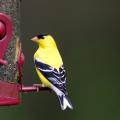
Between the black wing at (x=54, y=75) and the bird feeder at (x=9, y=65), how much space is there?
184 millimetres

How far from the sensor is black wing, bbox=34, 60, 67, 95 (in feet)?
32.9

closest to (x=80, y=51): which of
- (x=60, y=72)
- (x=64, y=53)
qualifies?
(x=64, y=53)

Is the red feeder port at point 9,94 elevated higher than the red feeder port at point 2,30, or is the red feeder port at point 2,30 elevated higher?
the red feeder port at point 2,30

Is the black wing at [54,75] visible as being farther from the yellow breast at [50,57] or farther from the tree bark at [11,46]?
the tree bark at [11,46]

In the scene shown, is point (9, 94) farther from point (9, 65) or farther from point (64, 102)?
point (64, 102)

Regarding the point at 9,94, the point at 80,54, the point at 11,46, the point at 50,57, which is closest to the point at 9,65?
the point at 11,46

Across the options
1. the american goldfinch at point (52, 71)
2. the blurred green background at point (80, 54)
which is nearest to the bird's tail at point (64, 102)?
the american goldfinch at point (52, 71)

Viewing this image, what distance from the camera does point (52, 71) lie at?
33.2 feet

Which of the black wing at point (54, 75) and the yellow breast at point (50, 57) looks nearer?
the black wing at point (54, 75)

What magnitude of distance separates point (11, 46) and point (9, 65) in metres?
0.14

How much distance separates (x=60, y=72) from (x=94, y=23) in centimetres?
274

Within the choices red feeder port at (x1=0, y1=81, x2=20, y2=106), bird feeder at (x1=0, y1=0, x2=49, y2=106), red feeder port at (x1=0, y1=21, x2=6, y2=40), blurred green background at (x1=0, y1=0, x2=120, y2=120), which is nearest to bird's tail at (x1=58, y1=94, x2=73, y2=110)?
bird feeder at (x1=0, y1=0, x2=49, y2=106)

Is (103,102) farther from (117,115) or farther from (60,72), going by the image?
(60,72)

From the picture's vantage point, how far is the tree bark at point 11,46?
977cm
